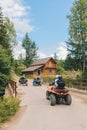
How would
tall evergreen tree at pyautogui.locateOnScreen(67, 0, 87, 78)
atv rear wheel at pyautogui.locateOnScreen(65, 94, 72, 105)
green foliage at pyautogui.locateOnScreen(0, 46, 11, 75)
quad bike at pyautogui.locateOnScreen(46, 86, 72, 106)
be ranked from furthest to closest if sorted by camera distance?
tall evergreen tree at pyautogui.locateOnScreen(67, 0, 87, 78)
atv rear wheel at pyautogui.locateOnScreen(65, 94, 72, 105)
quad bike at pyautogui.locateOnScreen(46, 86, 72, 106)
green foliage at pyautogui.locateOnScreen(0, 46, 11, 75)

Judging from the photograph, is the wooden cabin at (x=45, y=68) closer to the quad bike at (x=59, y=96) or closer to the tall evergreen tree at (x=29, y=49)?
the tall evergreen tree at (x=29, y=49)

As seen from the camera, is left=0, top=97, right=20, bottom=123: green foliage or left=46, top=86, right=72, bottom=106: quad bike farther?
left=46, top=86, right=72, bottom=106: quad bike

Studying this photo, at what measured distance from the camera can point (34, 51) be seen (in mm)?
118750

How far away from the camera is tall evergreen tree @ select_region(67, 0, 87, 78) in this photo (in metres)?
42.6

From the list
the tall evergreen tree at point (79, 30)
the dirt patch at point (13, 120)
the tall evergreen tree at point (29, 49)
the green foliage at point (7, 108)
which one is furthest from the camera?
the tall evergreen tree at point (29, 49)

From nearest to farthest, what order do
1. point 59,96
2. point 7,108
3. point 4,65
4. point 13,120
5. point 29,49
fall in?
point 13,120 < point 7,108 < point 4,65 < point 59,96 < point 29,49

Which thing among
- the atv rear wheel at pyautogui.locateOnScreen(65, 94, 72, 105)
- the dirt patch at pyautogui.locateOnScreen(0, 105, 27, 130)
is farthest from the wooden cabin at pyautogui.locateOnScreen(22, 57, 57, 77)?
the dirt patch at pyautogui.locateOnScreen(0, 105, 27, 130)

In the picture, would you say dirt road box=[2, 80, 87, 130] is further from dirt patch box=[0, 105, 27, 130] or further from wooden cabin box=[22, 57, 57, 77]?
wooden cabin box=[22, 57, 57, 77]

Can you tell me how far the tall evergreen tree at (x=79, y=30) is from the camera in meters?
42.6

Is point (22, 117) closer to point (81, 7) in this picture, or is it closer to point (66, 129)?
point (66, 129)

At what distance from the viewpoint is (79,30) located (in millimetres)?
43250

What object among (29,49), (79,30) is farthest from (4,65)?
(29,49)

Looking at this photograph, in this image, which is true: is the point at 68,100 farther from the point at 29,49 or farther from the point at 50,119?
the point at 29,49

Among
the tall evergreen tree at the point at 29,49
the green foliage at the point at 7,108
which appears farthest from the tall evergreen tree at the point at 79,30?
the tall evergreen tree at the point at 29,49
